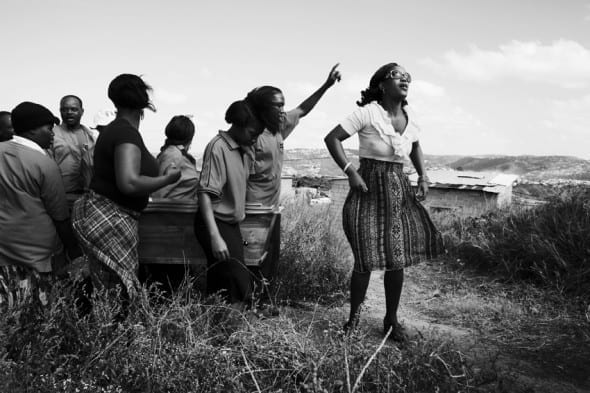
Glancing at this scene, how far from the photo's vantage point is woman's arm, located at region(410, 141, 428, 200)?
3.43 metres

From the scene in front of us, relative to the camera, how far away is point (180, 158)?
3512 millimetres

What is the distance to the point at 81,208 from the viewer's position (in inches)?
98.0

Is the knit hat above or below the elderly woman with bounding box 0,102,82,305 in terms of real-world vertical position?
above

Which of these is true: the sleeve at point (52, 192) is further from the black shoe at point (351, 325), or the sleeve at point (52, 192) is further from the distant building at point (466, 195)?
the distant building at point (466, 195)

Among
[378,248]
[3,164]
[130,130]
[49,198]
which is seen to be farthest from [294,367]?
[3,164]

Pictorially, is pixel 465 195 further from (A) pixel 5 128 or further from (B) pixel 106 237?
(B) pixel 106 237

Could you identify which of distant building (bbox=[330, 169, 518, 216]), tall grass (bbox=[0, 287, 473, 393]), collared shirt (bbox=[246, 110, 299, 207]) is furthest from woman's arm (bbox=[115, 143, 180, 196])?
distant building (bbox=[330, 169, 518, 216])

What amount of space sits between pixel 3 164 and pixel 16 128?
221mm

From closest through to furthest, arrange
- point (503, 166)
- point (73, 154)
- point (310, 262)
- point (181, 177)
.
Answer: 1. point (181, 177)
2. point (73, 154)
3. point (310, 262)
4. point (503, 166)

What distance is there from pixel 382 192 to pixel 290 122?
3.66ft

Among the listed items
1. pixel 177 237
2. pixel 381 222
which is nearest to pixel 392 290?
pixel 381 222

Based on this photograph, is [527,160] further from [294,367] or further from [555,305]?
[294,367]

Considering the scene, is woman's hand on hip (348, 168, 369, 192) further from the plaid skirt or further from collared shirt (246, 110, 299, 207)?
the plaid skirt

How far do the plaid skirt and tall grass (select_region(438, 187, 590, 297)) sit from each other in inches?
144
